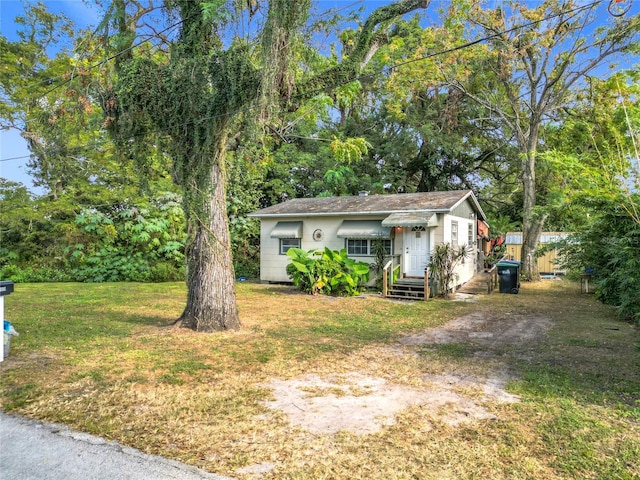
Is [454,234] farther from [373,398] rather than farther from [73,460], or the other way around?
[73,460]

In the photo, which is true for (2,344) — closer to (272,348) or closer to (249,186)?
(272,348)

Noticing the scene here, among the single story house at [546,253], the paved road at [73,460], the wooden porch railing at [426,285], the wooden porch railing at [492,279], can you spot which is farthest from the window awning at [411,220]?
the paved road at [73,460]

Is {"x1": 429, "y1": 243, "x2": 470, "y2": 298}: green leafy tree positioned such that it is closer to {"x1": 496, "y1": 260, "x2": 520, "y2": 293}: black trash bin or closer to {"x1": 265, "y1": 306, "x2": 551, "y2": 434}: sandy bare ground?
{"x1": 496, "y1": 260, "x2": 520, "y2": 293}: black trash bin

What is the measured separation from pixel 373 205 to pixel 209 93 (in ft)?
28.4

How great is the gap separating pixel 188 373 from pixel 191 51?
5.51m

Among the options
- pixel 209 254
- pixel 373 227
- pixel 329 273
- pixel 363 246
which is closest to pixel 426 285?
pixel 373 227

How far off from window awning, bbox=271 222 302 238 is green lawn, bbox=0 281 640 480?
5.91m

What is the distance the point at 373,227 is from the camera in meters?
13.7

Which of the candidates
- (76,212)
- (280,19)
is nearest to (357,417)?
(280,19)

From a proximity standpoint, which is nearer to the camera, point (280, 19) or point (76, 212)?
point (280, 19)

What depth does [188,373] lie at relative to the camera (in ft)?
16.7

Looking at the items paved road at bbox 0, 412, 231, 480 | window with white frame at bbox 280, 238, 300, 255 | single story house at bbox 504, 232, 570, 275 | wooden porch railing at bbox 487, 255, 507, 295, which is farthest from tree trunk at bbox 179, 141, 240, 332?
single story house at bbox 504, 232, 570, 275

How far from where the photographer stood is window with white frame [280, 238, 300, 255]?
15.5m

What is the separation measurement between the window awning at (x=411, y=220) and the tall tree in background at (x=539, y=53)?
174 inches
